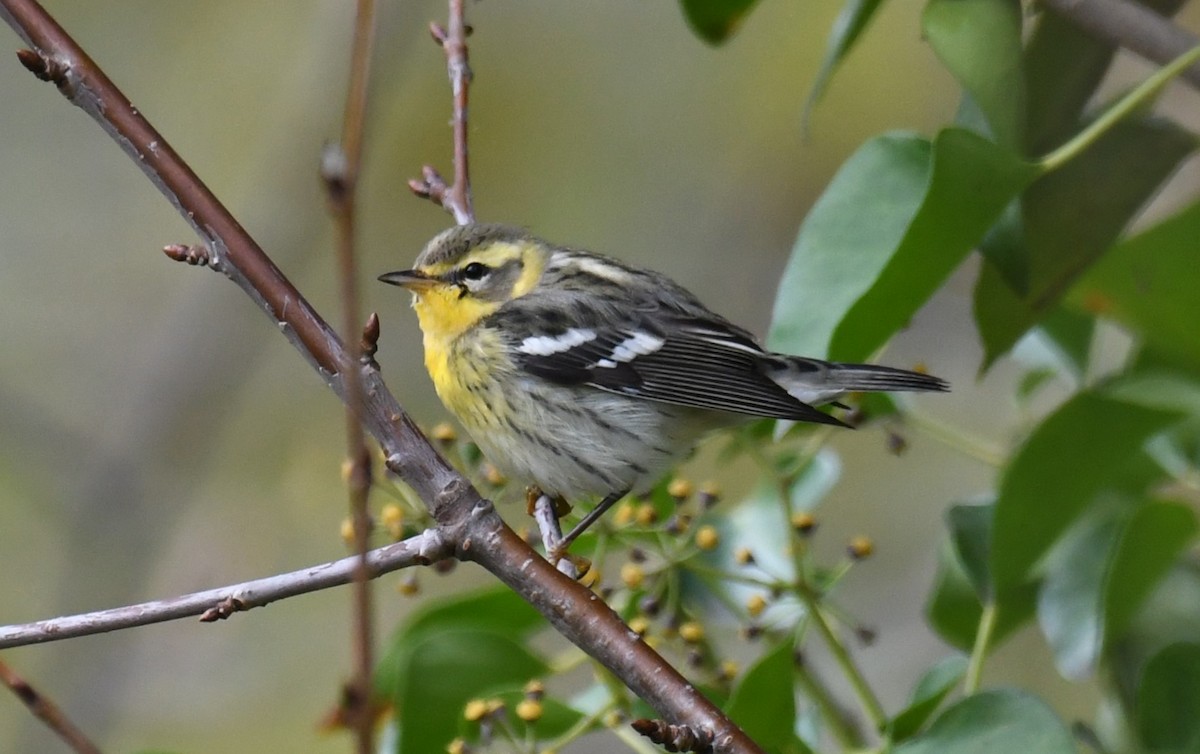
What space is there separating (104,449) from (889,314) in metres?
3.69

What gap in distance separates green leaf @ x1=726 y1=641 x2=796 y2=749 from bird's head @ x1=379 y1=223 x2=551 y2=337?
140 centimetres

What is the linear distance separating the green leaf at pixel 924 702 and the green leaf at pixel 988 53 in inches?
31.9

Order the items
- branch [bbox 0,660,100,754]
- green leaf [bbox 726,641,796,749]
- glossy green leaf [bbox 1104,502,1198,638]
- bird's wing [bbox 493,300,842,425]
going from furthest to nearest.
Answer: bird's wing [bbox 493,300,842,425], glossy green leaf [bbox 1104,502,1198,638], green leaf [bbox 726,641,796,749], branch [bbox 0,660,100,754]

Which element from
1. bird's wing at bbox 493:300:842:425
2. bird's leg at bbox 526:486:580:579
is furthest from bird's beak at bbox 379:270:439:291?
bird's leg at bbox 526:486:580:579

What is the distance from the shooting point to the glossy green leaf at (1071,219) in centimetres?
212

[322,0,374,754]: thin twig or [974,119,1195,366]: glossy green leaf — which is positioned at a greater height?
[322,0,374,754]: thin twig

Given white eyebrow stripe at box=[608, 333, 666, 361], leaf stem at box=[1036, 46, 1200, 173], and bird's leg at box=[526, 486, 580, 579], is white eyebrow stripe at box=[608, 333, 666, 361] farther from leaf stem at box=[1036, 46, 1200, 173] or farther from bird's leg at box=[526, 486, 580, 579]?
leaf stem at box=[1036, 46, 1200, 173]

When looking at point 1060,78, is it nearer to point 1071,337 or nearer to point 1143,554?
point 1071,337

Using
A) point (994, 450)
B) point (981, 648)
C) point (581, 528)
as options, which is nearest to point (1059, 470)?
point (981, 648)

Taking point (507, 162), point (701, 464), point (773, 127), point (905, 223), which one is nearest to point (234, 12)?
point (507, 162)

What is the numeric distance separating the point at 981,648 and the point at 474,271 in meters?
1.53

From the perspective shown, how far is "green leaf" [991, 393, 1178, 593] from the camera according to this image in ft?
6.63

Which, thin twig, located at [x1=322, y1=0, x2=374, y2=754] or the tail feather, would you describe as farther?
the tail feather

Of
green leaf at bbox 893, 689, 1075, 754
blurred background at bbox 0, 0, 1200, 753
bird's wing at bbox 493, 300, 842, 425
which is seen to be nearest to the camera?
green leaf at bbox 893, 689, 1075, 754
